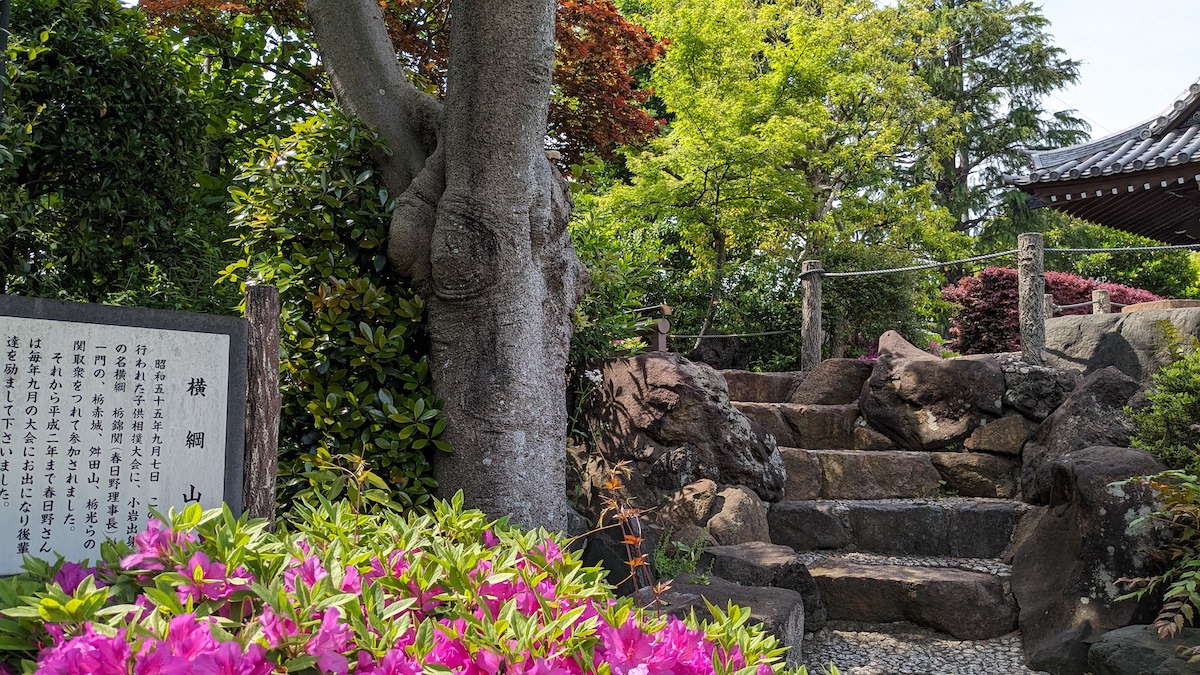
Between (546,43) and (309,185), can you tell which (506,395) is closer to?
(309,185)

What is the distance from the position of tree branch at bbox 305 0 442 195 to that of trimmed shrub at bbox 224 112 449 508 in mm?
118

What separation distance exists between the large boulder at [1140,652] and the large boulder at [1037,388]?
9.33 ft

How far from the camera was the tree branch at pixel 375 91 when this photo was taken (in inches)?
170

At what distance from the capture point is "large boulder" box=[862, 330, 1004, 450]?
22.9ft

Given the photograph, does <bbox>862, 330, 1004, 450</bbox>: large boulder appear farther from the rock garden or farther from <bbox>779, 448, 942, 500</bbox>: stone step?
<bbox>779, 448, 942, 500</bbox>: stone step

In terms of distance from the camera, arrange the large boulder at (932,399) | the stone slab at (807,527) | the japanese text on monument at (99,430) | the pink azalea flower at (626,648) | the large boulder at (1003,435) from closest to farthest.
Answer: the pink azalea flower at (626,648) < the japanese text on monument at (99,430) < the stone slab at (807,527) < the large boulder at (1003,435) < the large boulder at (932,399)

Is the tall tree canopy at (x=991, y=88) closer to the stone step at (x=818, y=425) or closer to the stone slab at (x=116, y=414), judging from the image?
the stone step at (x=818, y=425)

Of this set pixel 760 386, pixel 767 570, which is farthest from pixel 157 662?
pixel 760 386

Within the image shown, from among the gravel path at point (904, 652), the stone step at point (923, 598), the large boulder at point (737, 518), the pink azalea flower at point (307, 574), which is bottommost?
the gravel path at point (904, 652)

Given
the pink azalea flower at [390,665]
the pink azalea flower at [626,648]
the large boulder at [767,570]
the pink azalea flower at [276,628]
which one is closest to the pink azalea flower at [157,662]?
the pink azalea flower at [276,628]

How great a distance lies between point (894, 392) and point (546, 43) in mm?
4737

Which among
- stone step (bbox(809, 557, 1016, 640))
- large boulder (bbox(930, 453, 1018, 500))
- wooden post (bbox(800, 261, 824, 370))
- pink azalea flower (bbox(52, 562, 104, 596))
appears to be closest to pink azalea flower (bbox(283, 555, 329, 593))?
pink azalea flower (bbox(52, 562, 104, 596))

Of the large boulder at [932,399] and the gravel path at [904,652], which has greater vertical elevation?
the large boulder at [932,399]

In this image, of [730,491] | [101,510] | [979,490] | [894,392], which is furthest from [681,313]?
[101,510]
